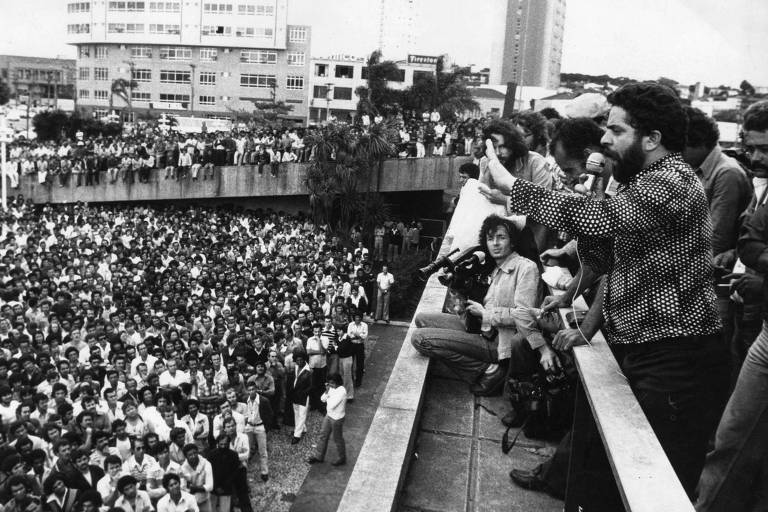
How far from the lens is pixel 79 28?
214ft

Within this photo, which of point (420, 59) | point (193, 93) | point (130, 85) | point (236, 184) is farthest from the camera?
point (193, 93)

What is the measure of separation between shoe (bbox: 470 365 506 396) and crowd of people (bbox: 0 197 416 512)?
389 cm

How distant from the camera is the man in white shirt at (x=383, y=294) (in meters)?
15.6

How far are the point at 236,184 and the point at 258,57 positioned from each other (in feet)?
133

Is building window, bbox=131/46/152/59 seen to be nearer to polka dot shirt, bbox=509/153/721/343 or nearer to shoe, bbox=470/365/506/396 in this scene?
shoe, bbox=470/365/506/396

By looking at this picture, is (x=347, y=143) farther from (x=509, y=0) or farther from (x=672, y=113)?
(x=509, y=0)

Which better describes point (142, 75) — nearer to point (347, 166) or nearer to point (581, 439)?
point (347, 166)

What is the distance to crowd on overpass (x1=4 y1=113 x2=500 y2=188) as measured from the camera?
77.7 feet

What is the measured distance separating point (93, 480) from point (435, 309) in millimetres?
4335

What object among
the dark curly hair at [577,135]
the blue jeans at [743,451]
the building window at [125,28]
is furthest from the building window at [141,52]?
the blue jeans at [743,451]

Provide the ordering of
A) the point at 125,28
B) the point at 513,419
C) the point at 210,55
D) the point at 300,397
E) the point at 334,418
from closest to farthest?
the point at 513,419, the point at 334,418, the point at 300,397, the point at 210,55, the point at 125,28

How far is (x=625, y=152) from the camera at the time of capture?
2.10 meters

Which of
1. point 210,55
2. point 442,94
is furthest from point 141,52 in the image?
point 442,94

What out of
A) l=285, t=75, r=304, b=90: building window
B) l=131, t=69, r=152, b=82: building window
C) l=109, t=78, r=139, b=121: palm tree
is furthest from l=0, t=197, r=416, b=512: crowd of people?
l=131, t=69, r=152, b=82: building window
